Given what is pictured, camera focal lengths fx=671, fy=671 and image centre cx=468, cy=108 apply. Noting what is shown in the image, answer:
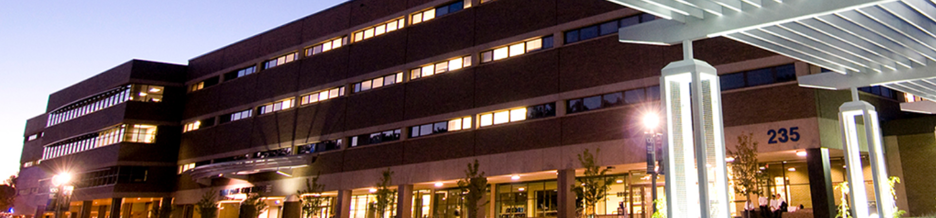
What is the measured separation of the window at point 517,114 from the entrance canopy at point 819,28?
17.2m

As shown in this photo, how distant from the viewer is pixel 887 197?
58.1ft

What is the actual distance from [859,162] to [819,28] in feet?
21.5

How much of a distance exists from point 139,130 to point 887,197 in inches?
2209

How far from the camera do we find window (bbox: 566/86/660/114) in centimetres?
2889

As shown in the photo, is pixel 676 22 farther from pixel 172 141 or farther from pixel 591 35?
pixel 172 141

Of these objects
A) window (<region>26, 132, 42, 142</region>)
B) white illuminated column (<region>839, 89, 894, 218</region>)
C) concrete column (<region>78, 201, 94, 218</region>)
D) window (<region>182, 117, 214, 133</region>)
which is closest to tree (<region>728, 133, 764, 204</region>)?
white illuminated column (<region>839, 89, 894, 218</region>)

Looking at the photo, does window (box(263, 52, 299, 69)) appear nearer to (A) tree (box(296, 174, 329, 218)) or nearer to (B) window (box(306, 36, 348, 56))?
(B) window (box(306, 36, 348, 56))

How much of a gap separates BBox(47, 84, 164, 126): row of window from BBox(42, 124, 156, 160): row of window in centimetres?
245

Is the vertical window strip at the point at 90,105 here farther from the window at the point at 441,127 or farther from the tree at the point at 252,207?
the window at the point at 441,127

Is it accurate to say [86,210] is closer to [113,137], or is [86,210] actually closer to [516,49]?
[113,137]

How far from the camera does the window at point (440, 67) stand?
3784 centimetres

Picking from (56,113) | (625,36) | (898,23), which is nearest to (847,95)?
(898,23)

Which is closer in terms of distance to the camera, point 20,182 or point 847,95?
point 847,95

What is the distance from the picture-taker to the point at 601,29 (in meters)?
31.3
